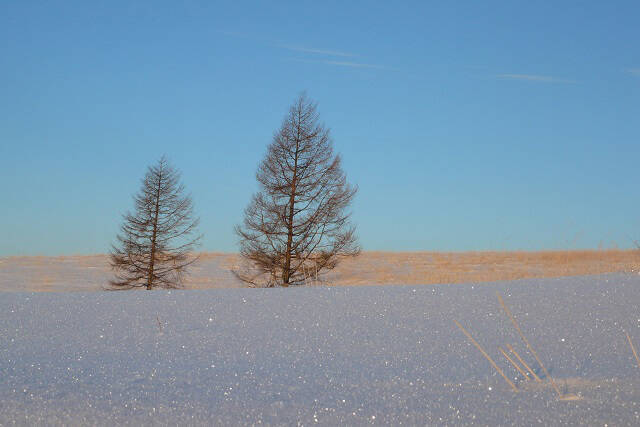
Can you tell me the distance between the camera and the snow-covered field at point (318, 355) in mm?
1945

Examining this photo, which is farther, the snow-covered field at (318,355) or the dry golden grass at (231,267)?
the dry golden grass at (231,267)

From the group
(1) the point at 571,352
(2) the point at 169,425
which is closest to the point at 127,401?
(2) the point at 169,425

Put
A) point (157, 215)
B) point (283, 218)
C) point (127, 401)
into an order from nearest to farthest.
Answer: point (127, 401) → point (283, 218) → point (157, 215)

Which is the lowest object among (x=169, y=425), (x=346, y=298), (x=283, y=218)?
(x=169, y=425)

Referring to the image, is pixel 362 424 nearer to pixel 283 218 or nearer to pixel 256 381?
pixel 256 381

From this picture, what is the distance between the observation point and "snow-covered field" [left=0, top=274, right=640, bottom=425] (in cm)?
195

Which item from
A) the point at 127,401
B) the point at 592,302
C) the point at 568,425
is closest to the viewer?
the point at 568,425

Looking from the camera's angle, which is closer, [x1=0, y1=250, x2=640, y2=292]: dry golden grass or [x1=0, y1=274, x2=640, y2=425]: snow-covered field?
[x1=0, y1=274, x2=640, y2=425]: snow-covered field

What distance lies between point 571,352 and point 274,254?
16.1m

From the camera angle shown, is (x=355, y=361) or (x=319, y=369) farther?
(x=355, y=361)

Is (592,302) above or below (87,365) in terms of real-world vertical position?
above

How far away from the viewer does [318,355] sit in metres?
2.75

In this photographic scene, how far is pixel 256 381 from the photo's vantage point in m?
2.29

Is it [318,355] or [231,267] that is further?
[231,267]
